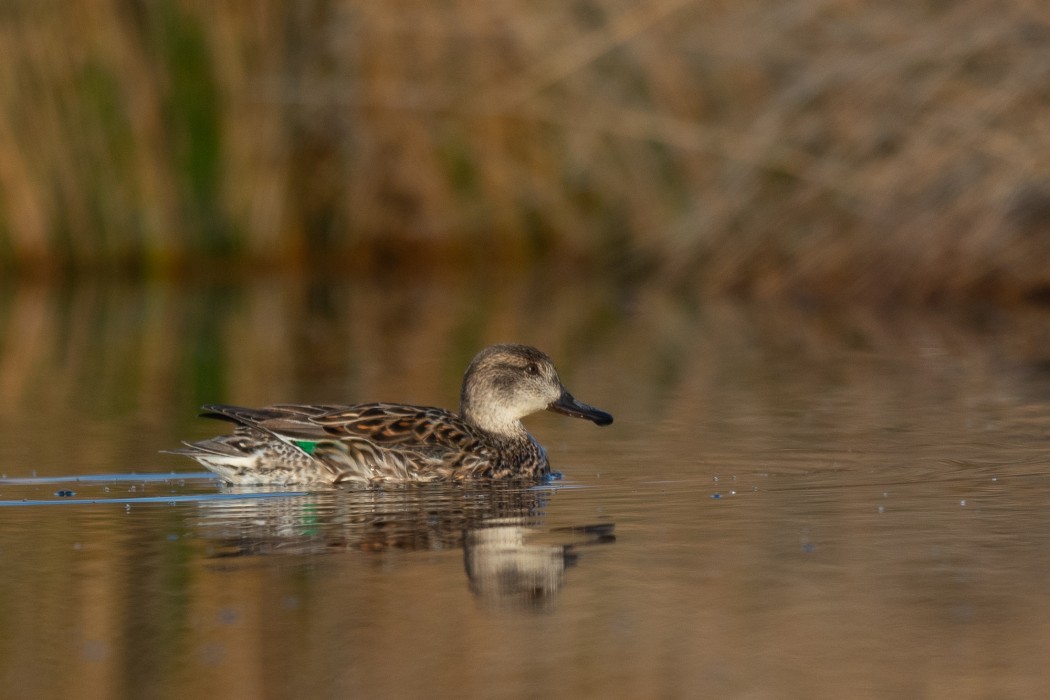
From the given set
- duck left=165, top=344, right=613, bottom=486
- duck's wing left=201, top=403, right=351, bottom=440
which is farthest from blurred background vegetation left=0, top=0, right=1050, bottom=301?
duck's wing left=201, top=403, right=351, bottom=440

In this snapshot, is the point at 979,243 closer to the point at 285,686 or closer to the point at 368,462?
the point at 368,462

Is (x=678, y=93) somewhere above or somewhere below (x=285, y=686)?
above

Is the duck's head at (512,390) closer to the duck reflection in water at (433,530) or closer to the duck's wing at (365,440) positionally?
the duck's wing at (365,440)

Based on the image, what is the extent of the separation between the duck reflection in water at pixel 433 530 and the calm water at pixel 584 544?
0.02 m

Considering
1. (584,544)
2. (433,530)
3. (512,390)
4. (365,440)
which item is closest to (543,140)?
(512,390)

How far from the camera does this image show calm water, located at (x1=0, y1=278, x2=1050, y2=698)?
4.74m

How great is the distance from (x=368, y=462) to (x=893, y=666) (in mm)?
3497

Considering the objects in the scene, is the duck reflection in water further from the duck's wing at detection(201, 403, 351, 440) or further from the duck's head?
the duck's head

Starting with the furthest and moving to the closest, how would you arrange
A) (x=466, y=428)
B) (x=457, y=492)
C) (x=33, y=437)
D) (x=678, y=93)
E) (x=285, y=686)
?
(x=678, y=93)
(x=33, y=437)
(x=466, y=428)
(x=457, y=492)
(x=285, y=686)

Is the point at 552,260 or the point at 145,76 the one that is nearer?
the point at 145,76

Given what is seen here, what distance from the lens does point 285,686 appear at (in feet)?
15.2

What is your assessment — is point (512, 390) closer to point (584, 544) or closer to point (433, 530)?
point (433, 530)

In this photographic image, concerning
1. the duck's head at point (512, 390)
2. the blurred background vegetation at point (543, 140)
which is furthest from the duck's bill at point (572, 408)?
the blurred background vegetation at point (543, 140)

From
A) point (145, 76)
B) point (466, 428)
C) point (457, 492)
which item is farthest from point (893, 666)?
point (145, 76)
